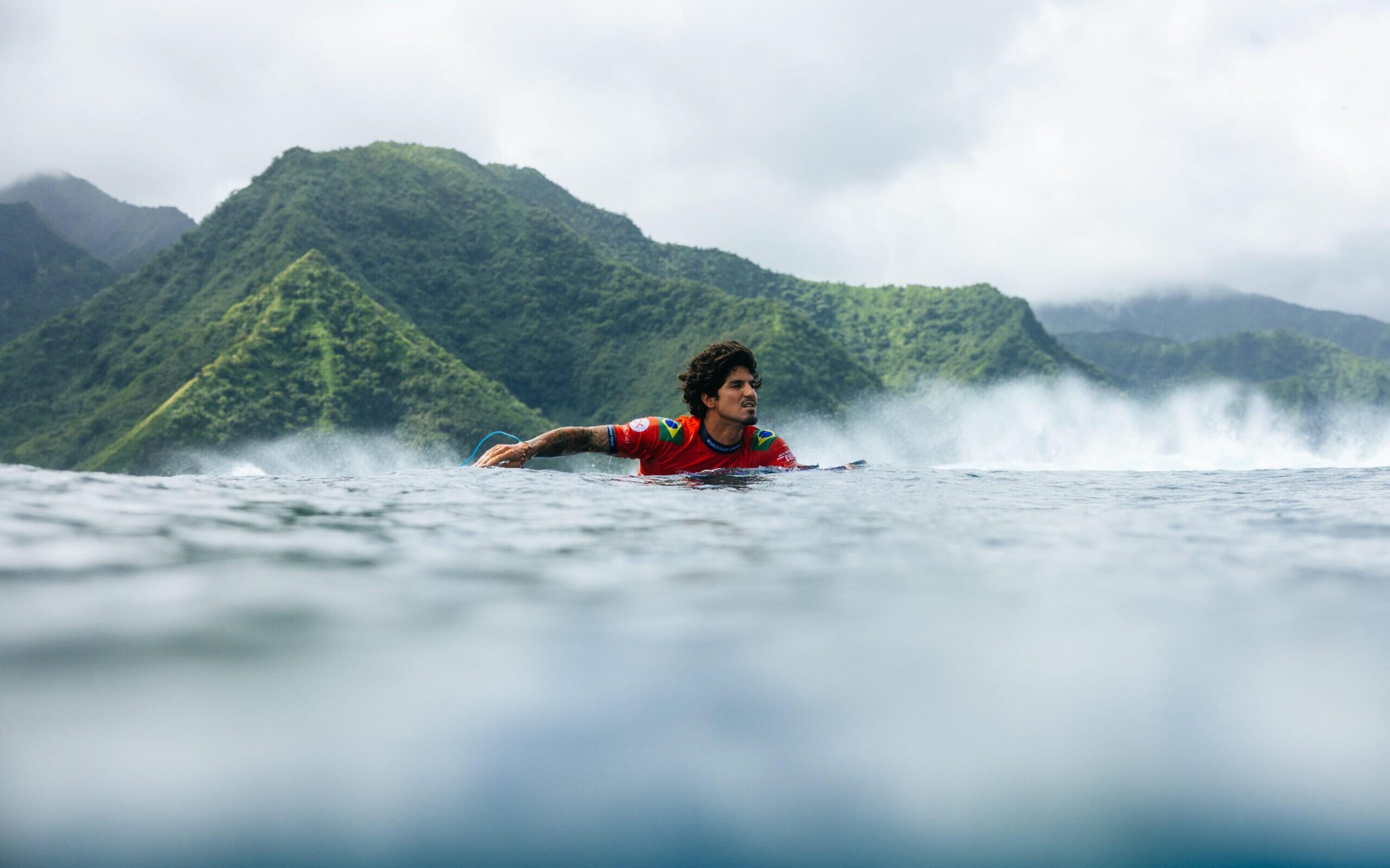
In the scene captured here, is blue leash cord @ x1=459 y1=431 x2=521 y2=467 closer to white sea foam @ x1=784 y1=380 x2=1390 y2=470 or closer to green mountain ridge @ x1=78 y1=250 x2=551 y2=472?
green mountain ridge @ x1=78 y1=250 x2=551 y2=472

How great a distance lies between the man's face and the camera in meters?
7.43

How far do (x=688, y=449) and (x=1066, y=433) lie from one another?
84.8 metres

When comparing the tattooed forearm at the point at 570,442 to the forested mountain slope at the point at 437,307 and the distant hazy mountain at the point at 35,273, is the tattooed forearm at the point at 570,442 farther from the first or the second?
the distant hazy mountain at the point at 35,273

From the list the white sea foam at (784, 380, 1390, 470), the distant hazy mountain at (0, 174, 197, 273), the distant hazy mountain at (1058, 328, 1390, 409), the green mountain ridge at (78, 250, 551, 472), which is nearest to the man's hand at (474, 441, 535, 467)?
the green mountain ridge at (78, 250, 551, 472)

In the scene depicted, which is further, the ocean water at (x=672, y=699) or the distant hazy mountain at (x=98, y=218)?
the distant hazy mountain at (x=98, y=218)

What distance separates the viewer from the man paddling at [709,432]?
741cm

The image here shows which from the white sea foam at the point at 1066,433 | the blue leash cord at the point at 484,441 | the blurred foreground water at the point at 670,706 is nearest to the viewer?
the blurred foreground water at the point at 670,706

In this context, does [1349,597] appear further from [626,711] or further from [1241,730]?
[626,711]

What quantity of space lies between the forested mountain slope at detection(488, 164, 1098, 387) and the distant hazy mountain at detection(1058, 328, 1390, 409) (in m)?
22.7

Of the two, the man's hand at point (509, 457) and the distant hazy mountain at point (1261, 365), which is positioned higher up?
the distant hazy mountain at point (1261, 365)

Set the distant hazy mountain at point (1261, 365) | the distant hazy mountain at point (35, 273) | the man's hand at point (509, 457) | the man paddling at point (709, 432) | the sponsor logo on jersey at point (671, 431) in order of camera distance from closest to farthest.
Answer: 1. the man's hand at point (509, 457)
2. the man paddling at point (709, 432)
3. the sponsor logo on jersey at point (671, 431)
4. the distant hazy mountain at point (35, 273)
5. the distant hazy mountain at point (1261, 365)

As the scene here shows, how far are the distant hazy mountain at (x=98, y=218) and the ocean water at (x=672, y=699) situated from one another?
124m

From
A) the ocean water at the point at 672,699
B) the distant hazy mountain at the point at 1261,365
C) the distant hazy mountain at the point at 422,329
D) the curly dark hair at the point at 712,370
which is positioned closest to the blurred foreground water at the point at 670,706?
the ocean water at the point at 672,699

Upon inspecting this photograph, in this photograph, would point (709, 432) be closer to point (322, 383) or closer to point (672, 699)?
point (672, 699)
